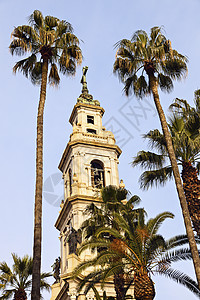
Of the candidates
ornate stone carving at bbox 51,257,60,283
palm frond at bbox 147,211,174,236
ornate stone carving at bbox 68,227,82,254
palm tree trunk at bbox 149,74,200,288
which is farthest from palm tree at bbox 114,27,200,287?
ornate stone carving at bbox 51,257,60,283

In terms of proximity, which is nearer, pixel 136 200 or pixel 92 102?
pixel 136 200

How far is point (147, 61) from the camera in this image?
75.4ft

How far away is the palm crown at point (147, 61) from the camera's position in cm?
2300

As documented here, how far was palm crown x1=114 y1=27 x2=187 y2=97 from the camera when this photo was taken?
23.0 metres

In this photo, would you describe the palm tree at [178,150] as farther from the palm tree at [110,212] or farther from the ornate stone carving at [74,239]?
the ornate stone carving at [74,239]

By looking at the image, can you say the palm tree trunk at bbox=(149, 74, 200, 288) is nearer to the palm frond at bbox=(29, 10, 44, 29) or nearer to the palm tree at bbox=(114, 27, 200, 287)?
the palm tree at bbox=(114, 27, 200, 287)

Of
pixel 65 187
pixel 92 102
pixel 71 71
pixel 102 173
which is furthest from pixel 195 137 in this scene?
pixel 92 102

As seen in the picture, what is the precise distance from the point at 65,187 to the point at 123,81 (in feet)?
67.7

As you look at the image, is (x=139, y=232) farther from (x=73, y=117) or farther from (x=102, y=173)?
(x=73, y=117)

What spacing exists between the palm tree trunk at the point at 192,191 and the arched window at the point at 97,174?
18571 mm

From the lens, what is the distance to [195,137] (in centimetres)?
2348

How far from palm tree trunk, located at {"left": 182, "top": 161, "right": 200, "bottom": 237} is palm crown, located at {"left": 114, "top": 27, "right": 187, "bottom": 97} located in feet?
16.5

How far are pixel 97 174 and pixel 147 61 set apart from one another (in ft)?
64.5

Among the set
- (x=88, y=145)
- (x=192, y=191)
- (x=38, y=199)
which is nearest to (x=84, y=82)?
(x=88, y=145)
